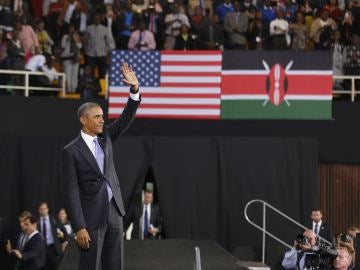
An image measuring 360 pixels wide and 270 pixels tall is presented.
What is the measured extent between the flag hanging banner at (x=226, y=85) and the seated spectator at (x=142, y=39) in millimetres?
1160

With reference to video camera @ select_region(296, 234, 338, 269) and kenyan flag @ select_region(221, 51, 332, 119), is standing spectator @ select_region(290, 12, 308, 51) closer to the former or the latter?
kenyan flag @ select_region(221, 51, 332, 119)

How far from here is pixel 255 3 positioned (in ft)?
71.7

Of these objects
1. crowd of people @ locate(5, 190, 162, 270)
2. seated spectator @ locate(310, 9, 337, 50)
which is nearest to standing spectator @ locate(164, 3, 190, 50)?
seated spectator @ locate(310, 9, 337, 50)

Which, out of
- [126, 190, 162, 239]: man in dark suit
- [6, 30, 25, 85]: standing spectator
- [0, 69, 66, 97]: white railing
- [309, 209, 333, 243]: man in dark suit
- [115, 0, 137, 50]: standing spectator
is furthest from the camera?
[115, 0, 137, 50]: standing spectator

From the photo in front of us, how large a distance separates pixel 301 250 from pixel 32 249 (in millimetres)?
6131

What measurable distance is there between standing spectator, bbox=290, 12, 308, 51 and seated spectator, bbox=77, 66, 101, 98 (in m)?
3.75

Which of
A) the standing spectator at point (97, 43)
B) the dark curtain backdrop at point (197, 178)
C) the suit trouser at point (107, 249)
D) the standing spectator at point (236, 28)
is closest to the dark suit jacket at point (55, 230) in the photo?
the dark curtain backdrop at point (197, 178)

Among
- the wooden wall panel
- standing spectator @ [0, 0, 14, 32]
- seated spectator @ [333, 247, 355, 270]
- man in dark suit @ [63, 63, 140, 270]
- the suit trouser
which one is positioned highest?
standing spectator @ [0, 0, 14, 32]

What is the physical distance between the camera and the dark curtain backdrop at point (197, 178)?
750 inches

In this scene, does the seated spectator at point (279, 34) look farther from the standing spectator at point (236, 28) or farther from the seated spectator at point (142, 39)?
the seated spectator at point (142, 39)

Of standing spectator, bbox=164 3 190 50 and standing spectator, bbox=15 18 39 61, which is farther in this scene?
standing spectator, bbox=164 3 190 50

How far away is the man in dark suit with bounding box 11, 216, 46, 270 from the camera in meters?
16.9

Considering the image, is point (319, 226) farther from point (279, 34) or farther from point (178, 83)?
point (279, 34)

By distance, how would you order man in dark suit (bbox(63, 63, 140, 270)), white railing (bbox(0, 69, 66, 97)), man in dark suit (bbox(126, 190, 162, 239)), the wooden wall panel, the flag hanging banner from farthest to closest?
1. white railing (bbox(0, 69, 66, 97))
2. the wooden wall panel
3. the flag hanging banner
4. man in dark suit (bbox(126, 190, 162, 239))
5. man in dark suit (bbox(63, 63, 140, 270))
